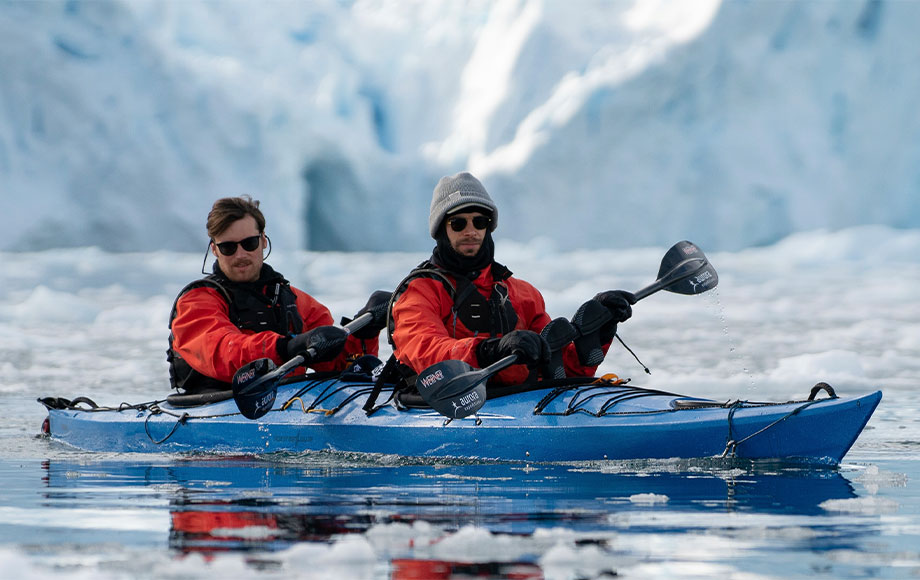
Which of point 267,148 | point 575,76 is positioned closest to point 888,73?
point 575,76

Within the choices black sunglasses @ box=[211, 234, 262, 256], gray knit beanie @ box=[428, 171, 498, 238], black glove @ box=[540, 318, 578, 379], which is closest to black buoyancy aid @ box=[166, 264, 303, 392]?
black sunglasses @ box=[211, 234, 262, 256]

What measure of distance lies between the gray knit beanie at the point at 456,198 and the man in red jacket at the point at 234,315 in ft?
2.17

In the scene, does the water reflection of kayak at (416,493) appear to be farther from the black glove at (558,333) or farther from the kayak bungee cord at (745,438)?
the black glove at (558,333)

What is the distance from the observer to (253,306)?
5820 millimetres

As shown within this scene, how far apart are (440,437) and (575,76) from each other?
30.0ft

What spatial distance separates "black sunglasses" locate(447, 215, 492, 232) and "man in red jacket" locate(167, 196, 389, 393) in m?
0.69

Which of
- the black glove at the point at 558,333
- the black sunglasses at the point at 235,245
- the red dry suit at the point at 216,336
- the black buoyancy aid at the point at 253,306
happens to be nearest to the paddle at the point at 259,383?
the red dry suit at the point at 216,336

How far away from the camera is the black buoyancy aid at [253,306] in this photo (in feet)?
19.0

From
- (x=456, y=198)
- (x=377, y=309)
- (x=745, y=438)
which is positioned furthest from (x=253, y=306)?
(x=745, y=438)

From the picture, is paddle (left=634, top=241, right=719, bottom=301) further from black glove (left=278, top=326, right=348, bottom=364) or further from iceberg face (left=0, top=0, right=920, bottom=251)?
iceberg face (left=0, top=0, right=920, bottom=251)

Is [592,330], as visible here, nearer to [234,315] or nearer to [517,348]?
[517,348]

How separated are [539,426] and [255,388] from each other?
1262 mm

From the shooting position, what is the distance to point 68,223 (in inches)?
519

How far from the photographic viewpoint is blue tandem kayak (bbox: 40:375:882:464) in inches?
177
